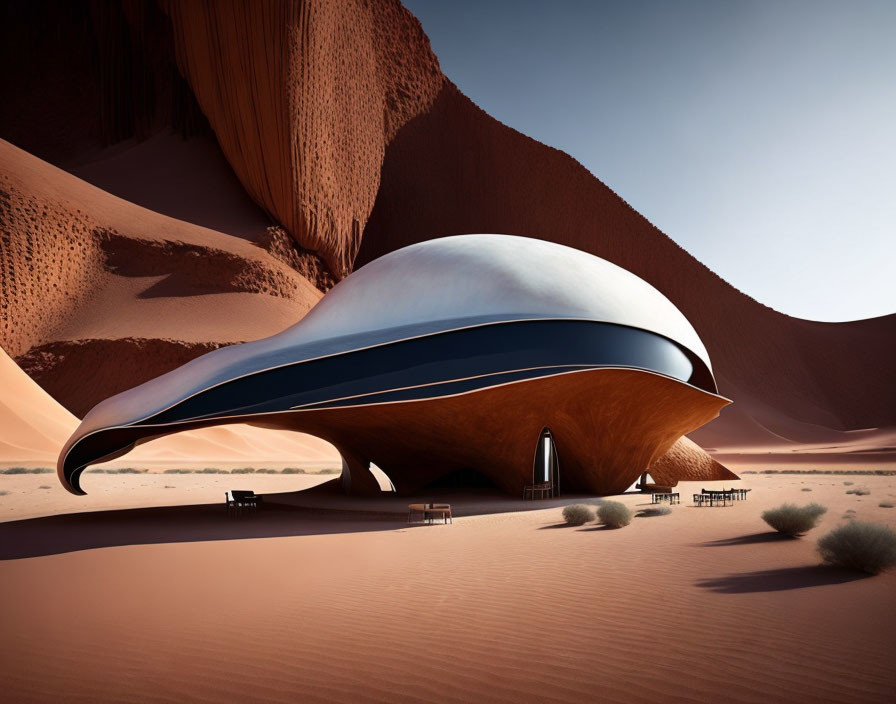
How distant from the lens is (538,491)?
16469 millimetres

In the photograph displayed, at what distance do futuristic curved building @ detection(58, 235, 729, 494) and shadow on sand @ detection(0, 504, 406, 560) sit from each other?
173cm

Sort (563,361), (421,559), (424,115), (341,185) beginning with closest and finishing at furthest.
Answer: (421,559)
(563,361)
(341,185)
(424,115)

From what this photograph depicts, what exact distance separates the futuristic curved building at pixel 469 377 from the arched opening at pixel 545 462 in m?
0.05

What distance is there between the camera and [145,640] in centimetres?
482

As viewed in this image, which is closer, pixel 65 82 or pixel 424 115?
pixel 65 82

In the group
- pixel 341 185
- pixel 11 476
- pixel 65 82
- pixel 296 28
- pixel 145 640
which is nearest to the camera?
pixel 145 640

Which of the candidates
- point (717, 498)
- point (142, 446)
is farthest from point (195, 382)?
point (142, 446)

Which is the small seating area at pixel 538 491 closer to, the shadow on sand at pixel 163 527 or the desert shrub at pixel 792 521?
the shadow on sand at pixel 163 527

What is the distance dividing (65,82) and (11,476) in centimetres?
5701

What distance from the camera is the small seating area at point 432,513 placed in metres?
11.8

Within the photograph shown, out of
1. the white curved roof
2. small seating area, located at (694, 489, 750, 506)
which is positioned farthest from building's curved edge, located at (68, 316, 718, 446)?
small seating area, located at (694, 489, 750, 506)

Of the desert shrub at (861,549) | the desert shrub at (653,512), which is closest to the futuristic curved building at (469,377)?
the desert shrub at (653,512)

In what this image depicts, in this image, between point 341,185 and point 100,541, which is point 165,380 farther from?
point 341,185

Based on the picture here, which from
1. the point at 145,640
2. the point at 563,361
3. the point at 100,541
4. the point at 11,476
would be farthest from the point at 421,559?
the point at 11,476
